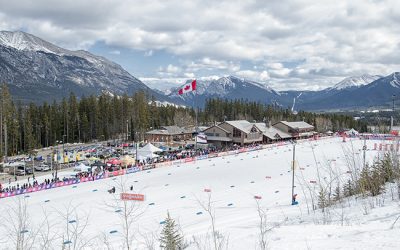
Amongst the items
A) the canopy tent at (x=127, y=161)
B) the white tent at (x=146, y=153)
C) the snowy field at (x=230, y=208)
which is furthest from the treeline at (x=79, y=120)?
the snowy field at (x=230, y=208)

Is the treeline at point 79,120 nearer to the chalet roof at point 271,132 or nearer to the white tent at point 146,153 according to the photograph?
the chalet roof at point 271,132

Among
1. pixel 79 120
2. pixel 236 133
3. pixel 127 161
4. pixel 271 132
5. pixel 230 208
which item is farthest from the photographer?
pixel 79 120

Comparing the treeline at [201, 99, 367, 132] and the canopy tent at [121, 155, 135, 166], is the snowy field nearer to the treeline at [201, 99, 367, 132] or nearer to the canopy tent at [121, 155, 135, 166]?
the canopy tent at [121, 155, 135, 166]

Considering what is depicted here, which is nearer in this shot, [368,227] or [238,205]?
[368,227]

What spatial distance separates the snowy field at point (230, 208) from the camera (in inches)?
286

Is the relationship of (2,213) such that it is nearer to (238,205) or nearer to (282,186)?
(238,205)

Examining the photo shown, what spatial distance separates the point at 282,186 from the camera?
104ft

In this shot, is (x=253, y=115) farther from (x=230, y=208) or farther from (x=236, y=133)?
(x=230, y=208)

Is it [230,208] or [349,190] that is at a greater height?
[349,190]

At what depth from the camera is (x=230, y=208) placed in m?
23.1

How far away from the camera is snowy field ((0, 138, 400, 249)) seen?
Result: 727 cm

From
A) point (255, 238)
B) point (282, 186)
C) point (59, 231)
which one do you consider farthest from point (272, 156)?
point (255, 238)

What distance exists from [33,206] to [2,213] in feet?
7.54

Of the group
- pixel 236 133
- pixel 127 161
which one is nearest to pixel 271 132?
pixel 236 133
